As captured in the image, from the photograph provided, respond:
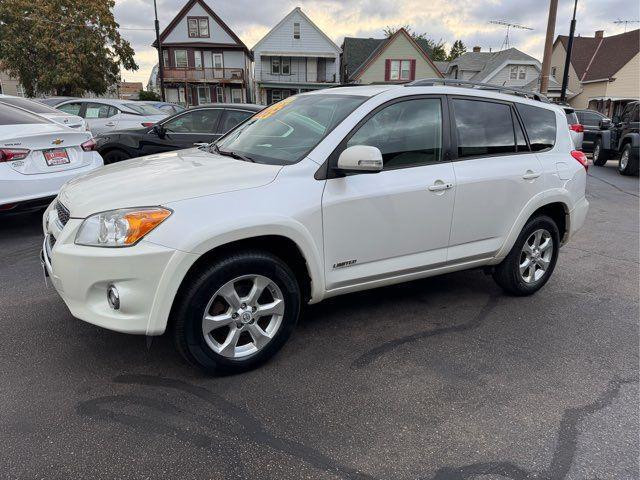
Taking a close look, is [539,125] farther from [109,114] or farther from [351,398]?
[109,114]

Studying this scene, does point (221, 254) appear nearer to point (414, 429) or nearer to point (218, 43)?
point (414, 429)

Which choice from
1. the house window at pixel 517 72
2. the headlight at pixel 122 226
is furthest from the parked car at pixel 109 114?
the house window at pixel 517 72

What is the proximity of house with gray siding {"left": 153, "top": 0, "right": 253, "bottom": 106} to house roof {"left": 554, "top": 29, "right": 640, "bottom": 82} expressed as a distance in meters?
28.6

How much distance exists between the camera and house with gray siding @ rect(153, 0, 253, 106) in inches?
1540

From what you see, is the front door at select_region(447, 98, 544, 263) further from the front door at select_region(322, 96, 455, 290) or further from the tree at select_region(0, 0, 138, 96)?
the tree at select_region(0, 0, 138, 96)

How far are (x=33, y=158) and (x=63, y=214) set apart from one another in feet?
9.47

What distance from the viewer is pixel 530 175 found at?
3.91 metres

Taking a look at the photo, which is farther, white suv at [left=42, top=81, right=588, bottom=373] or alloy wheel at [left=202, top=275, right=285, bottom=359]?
alloy wheel at [left=202, top=275, right=285, bottom=359]

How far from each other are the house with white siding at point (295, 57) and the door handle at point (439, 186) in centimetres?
3715

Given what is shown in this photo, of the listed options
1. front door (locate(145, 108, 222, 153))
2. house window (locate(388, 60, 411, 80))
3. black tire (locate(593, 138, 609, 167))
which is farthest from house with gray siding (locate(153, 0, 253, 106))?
front door (locate(145, 108, 222, 153))

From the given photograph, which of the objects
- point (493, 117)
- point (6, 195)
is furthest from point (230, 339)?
point (6, 195)

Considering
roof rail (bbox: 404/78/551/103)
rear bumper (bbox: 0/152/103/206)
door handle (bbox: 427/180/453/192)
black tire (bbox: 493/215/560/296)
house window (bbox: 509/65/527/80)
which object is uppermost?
house window (bbox: 509/65/527/80)

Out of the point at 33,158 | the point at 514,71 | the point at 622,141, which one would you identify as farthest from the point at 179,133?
the point at 514,71

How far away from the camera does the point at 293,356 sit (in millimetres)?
3199
